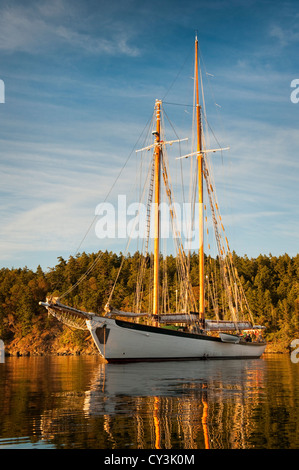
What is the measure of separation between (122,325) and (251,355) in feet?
87.5

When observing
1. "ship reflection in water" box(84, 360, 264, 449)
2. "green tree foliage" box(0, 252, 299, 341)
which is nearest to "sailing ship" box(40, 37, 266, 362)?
"ship reflection in water" box(84, 360, 264, 449)

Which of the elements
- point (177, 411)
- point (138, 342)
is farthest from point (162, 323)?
point (177, 411)

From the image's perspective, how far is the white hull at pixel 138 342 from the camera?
1817 inches

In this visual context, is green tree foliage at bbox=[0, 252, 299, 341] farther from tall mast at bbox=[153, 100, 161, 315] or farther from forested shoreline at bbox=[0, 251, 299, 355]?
tall mast at bbox=[153, 100, 161, 315]

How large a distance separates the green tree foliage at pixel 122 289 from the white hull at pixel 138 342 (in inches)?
2462

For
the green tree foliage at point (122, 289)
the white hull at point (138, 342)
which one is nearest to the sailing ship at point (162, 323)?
the white hull at point (138, 342)

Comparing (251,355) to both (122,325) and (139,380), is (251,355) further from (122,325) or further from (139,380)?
(139,380)

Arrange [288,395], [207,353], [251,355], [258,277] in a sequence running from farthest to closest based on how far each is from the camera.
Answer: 1. [258,277]
2. [251,355]
3. [207,353]
4. [288,395]

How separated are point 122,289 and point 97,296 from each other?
8391 mm

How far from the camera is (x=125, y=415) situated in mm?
16406

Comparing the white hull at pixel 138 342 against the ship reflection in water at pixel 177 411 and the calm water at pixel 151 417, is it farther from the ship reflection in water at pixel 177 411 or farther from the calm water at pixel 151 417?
the calm water at pixel 151 417

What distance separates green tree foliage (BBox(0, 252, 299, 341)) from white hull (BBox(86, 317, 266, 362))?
2462 inches

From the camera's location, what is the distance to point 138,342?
46.9 m
